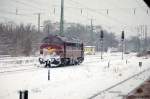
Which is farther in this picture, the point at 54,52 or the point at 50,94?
the point at 54,52

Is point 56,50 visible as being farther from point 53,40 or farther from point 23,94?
point 23,94

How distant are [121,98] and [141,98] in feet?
3.01

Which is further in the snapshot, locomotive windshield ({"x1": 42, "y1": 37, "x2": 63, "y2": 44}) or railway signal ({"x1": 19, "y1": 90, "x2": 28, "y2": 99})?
locomotive windshield ({"x1": 42, "y1": 37, "x2": 63, "y2": 44})

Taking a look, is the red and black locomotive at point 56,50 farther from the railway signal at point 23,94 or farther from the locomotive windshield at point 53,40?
the railway signal at point 23,94

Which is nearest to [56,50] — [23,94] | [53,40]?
[53,40]

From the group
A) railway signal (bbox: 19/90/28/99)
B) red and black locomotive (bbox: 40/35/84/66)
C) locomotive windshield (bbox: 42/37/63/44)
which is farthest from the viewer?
locomotive windshield (bbox: 42/37/63/44)

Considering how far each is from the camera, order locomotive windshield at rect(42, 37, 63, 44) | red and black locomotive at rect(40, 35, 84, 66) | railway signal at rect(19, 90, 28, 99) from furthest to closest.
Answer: locomotive windshield at rect(42, 37, 63, 44) < red and black locomotive at rect(40, 35, 84, 66) < railway signal at rect(19, 90, 28, 99)

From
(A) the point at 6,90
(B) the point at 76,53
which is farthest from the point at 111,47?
(A) the point at 6,90

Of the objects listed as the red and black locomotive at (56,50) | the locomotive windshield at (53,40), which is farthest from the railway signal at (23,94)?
the locomotive windshield at (53,40)

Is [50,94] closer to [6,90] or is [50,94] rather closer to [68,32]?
[6,90]

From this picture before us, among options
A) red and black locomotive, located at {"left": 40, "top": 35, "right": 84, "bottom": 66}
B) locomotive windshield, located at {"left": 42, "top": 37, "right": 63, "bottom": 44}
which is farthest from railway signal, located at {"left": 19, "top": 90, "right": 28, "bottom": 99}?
locomotive windshield, located at {"left": 42, "top": 37, "right": 63, "bottom": 44}

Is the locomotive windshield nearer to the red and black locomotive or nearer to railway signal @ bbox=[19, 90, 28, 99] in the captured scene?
the red and black locomotive

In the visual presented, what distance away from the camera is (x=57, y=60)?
38062 mm

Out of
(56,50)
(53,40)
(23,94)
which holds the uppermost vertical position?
(53,40)
